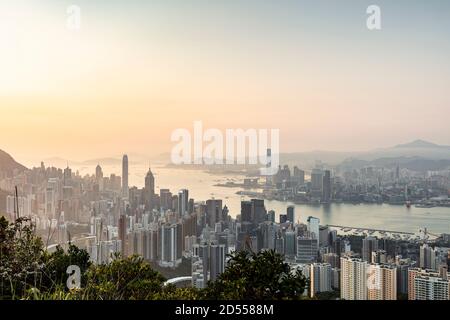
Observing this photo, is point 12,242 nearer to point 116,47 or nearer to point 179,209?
point 179,209

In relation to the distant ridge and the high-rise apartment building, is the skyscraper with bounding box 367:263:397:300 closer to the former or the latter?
the high-rise apartment building

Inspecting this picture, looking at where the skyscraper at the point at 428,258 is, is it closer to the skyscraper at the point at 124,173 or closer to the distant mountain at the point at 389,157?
the distant mountain at the point at 389,157

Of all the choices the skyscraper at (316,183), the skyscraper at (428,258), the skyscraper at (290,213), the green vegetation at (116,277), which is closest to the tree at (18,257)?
the green vegetation at (116,277)

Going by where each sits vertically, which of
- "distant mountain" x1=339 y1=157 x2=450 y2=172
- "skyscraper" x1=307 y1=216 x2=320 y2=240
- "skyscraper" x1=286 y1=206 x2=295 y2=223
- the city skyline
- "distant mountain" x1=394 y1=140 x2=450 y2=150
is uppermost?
the city skyline

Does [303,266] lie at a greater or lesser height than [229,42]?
lesser

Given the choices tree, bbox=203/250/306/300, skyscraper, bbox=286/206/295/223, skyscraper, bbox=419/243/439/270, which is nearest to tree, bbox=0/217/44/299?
tree, bbox=203/250/306/300

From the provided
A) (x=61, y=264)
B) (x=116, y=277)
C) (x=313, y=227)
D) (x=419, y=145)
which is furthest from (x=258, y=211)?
(x=61, y=264)
